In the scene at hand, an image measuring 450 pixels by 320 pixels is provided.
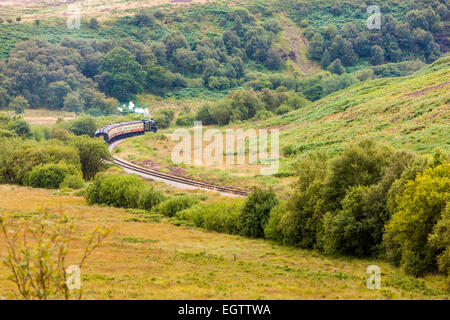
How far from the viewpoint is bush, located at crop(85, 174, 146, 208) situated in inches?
1702

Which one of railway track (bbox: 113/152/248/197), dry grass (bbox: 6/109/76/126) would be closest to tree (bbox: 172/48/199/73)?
dry grass (bbox: 6/109/76/126)

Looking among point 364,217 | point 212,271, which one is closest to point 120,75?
point 364,217

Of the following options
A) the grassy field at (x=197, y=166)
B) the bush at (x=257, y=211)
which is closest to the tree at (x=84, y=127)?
the grassy field at (x=197, y=166)

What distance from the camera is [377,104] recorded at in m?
65.6

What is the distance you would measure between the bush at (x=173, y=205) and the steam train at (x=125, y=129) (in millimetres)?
36081

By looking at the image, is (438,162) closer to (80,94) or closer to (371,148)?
(371,148)

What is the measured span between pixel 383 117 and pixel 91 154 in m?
34.8

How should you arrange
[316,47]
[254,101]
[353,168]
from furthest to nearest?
[316,47] < [254,101] < [353,168]

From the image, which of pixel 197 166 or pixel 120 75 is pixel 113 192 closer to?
pixel 197 166

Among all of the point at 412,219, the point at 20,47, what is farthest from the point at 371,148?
the point at 20,47

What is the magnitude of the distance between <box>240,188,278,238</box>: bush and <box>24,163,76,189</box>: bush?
2590 cm

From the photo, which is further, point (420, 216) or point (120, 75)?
point (120, 75)

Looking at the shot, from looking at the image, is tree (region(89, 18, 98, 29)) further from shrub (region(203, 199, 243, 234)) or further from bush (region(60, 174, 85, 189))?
shrub (region(203, 199, 243, 234))

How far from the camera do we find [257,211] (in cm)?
3278
